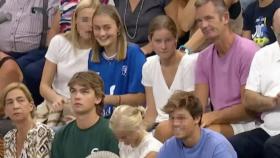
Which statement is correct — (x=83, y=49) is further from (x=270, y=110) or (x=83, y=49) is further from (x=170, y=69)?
(x=270, y=110)

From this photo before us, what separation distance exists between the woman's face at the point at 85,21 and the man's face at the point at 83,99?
0.96 metres

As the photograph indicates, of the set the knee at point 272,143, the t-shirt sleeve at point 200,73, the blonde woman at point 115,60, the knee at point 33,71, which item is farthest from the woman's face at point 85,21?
the knee at point 272,143

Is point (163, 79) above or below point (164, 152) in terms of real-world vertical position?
above

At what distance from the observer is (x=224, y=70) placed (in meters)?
4.96

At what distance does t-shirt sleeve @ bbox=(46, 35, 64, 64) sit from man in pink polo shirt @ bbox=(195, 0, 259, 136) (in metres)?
1.18

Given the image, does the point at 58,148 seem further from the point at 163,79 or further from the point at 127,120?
the point at 163,79

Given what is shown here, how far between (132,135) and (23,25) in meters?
2.36

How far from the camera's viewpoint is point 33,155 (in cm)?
474

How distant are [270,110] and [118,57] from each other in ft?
3.81

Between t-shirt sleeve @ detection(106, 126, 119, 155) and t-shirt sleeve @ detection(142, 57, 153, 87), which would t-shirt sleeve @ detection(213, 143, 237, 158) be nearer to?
t-shirt sleeve @ detection(106, 126, 119, 155)

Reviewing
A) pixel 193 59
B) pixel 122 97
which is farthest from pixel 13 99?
pixel 193 59

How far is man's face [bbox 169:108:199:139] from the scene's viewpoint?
411 centimetres

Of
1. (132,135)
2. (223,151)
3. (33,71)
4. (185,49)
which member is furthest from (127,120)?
(33,71)

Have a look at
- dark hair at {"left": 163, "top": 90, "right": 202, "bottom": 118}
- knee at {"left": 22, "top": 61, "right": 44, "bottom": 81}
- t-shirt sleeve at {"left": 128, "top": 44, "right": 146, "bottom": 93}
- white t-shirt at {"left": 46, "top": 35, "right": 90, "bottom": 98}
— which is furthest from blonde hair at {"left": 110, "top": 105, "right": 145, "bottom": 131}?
knee at {"left": 22, "top": 61, "right": 44, "bottom": 81}
